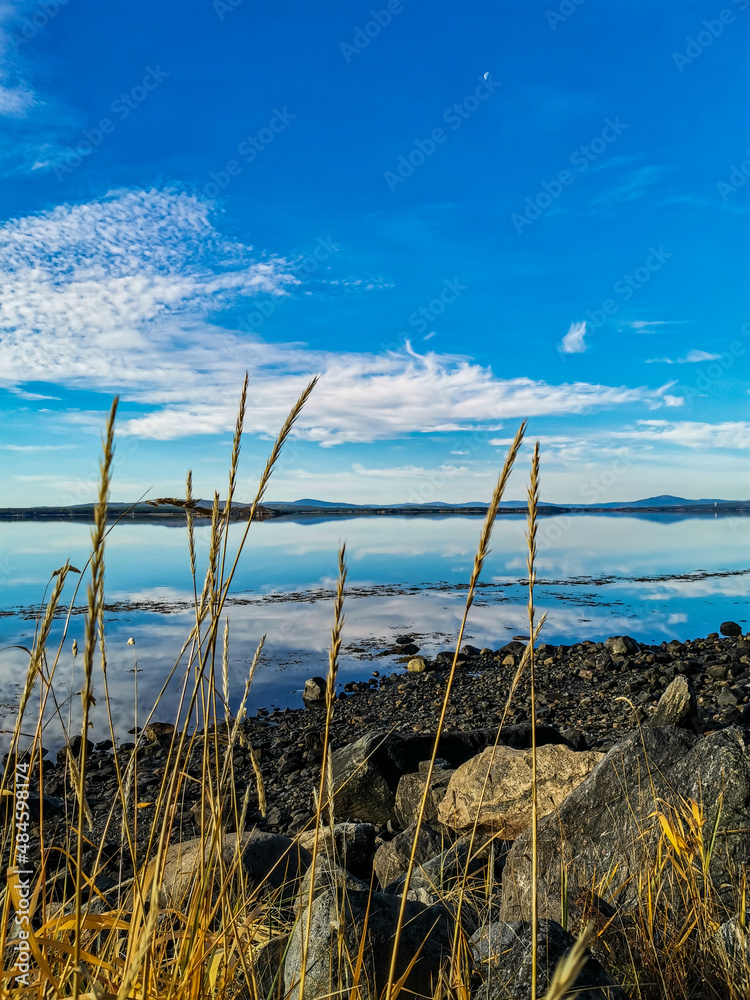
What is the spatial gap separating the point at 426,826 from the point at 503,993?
4.03 metres

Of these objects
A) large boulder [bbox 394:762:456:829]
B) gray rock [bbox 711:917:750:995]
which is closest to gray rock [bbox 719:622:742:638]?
large boulder [bbox 394:762:456:829]

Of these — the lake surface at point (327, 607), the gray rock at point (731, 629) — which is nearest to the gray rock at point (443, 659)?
the lake surface at point (327, 607)

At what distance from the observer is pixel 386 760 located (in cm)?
759

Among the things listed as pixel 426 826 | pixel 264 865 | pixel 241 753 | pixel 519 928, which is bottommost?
pixel 241 753

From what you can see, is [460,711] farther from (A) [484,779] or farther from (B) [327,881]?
(B) [327,881]

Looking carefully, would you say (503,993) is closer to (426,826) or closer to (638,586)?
(426,826)

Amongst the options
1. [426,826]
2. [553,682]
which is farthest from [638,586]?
[426,826]

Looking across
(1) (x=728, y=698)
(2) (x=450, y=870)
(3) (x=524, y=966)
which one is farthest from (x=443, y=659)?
(3) (x=524, y=966)

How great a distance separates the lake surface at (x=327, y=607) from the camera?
14.1 m

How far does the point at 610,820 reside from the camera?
12.8 feet

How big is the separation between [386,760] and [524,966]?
19.3ft

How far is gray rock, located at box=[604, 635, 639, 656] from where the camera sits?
630 inches

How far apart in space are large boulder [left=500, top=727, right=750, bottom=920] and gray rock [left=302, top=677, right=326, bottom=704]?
9.21 meters

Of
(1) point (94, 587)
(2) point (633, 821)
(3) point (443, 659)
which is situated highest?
(1) point (94, 587)
